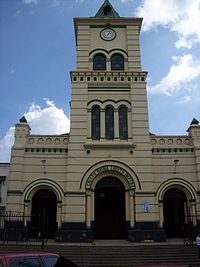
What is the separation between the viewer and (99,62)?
26.2 metres

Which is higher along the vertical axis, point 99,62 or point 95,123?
point 99,62

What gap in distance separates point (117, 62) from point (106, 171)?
9256 millimetres

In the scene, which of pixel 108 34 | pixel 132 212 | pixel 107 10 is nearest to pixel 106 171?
pixel 132 212

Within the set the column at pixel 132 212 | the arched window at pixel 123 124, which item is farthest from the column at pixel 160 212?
the arched window at pixel 123 124

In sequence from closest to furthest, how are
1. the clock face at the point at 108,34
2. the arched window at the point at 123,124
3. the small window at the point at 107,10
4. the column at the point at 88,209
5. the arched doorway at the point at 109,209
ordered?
the column at the point at 88,209, the arched doorway at the point at 109,209, the arched window at the point at 123,124, the clock face at the point at 108,34, the small window at the point at 107,10

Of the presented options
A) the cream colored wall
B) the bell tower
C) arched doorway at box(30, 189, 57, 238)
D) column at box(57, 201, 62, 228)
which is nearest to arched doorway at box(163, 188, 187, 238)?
the cream colored wall

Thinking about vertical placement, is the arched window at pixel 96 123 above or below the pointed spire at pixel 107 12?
below

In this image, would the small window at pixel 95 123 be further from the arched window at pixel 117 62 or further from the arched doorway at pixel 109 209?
the arched window at pixel 117 62

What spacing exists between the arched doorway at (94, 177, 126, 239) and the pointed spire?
1449cm

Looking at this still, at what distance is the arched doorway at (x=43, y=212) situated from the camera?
2242 centimetres

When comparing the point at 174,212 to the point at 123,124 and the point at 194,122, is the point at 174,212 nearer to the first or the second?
the point at 194,122

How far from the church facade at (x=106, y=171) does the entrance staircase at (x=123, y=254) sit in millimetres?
3467

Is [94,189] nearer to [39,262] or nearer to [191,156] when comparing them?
[191,156]

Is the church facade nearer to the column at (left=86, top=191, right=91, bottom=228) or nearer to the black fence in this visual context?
the column at (left=86, top=191, right=91, bottom=228)
